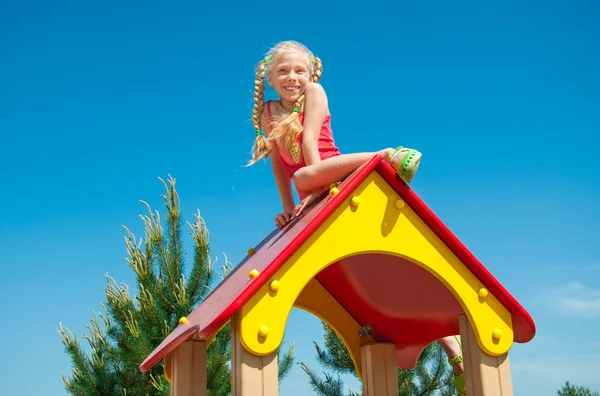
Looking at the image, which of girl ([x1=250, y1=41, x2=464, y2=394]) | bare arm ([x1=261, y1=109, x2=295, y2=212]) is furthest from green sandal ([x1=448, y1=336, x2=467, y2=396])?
bare arm ([x1=261, y1=109, x2=295, y2=212])

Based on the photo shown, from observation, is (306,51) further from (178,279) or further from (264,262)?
(178,279)

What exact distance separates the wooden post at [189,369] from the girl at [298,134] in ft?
2.73

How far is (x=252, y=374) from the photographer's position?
8.61 feet

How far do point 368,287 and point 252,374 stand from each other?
152 centimetres

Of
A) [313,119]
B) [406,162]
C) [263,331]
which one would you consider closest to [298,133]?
[313,119]

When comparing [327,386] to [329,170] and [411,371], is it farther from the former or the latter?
[329,170]

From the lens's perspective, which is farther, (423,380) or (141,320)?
(423,380)

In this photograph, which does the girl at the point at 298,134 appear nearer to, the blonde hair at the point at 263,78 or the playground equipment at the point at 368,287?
the blonde hair at the point at 263,78

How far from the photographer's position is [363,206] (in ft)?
9.87

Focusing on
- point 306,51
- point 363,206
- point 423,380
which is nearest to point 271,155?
point 306,51

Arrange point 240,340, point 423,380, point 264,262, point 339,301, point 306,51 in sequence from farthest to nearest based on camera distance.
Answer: point 423,380 < point 339,301 < point 306,51 < point 264,262 < point 240,340

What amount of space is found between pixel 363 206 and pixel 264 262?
52 cm

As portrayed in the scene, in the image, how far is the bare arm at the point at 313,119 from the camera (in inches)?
133

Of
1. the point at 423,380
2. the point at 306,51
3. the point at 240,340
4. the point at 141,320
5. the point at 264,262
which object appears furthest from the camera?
the point at 423,380
